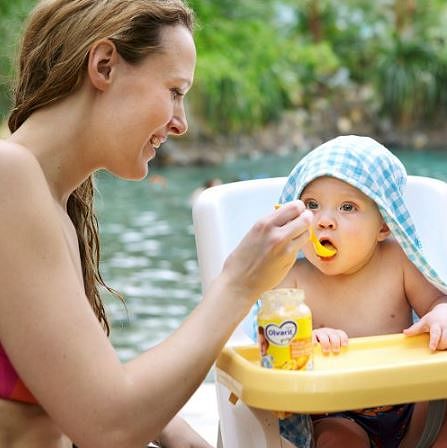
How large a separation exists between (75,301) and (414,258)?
823 mm

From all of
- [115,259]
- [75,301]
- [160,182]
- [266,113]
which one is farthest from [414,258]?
[266,113]

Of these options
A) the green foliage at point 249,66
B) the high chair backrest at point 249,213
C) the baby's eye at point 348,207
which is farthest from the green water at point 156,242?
the green foliage at point 249,66

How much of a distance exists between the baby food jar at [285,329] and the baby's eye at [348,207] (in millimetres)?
501

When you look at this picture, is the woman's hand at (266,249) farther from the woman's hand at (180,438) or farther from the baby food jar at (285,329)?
the woman's hand at (180,438)

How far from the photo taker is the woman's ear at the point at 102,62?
126cm

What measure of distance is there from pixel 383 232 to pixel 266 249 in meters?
0.69

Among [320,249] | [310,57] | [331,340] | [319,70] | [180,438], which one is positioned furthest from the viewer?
[319,70]

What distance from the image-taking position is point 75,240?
1.43 metres

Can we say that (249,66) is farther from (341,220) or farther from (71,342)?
(71,342)

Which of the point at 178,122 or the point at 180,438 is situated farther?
the point at 180,438

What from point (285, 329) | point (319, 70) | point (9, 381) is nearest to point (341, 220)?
point (285, 329)

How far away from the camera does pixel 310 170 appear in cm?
175

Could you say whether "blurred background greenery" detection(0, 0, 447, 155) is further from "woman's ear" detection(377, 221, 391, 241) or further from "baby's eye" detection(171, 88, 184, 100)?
"baby's eye" detection(171, 88, 184, 100)

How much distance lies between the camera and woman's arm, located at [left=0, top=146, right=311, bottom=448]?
114 cm
